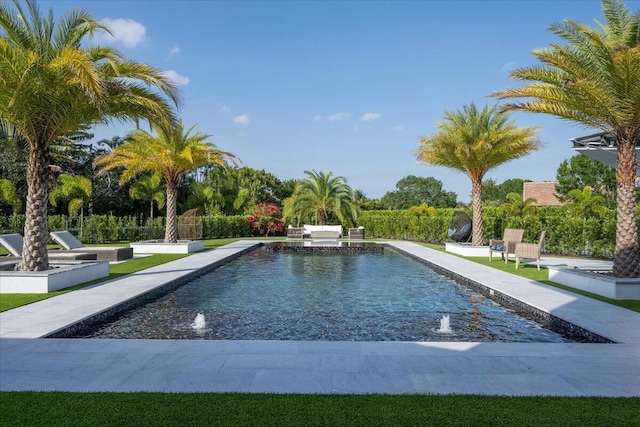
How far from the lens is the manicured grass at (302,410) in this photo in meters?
3.50

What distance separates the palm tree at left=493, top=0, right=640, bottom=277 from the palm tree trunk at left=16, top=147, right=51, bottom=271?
34.8ft

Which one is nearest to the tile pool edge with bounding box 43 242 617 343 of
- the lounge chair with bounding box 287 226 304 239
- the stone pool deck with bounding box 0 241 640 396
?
the stone pool deck with bounding box 0 241 640 396

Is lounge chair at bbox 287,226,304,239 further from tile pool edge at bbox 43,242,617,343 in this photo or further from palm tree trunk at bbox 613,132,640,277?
palm tree trunk at bbox 613,132,640,277

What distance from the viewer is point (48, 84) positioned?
964cm

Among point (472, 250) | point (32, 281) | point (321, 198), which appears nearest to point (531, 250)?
point (472, 250)

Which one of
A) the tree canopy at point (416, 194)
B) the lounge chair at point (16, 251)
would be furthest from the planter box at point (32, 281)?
the tree canopy at point (416, 194)

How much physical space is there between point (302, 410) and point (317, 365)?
125 centimetres

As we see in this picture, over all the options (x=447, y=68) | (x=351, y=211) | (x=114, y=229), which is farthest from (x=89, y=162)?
(x=447, y=68)

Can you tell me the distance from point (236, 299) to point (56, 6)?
24.1 feet

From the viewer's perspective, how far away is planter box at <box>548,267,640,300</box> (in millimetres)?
9008

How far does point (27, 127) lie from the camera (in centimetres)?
1030

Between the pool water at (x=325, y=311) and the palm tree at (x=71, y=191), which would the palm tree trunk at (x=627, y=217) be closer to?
the pool water at (x=325, y=311)

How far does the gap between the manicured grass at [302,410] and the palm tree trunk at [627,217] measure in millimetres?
6775

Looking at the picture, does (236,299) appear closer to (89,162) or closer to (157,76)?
(157,76)
